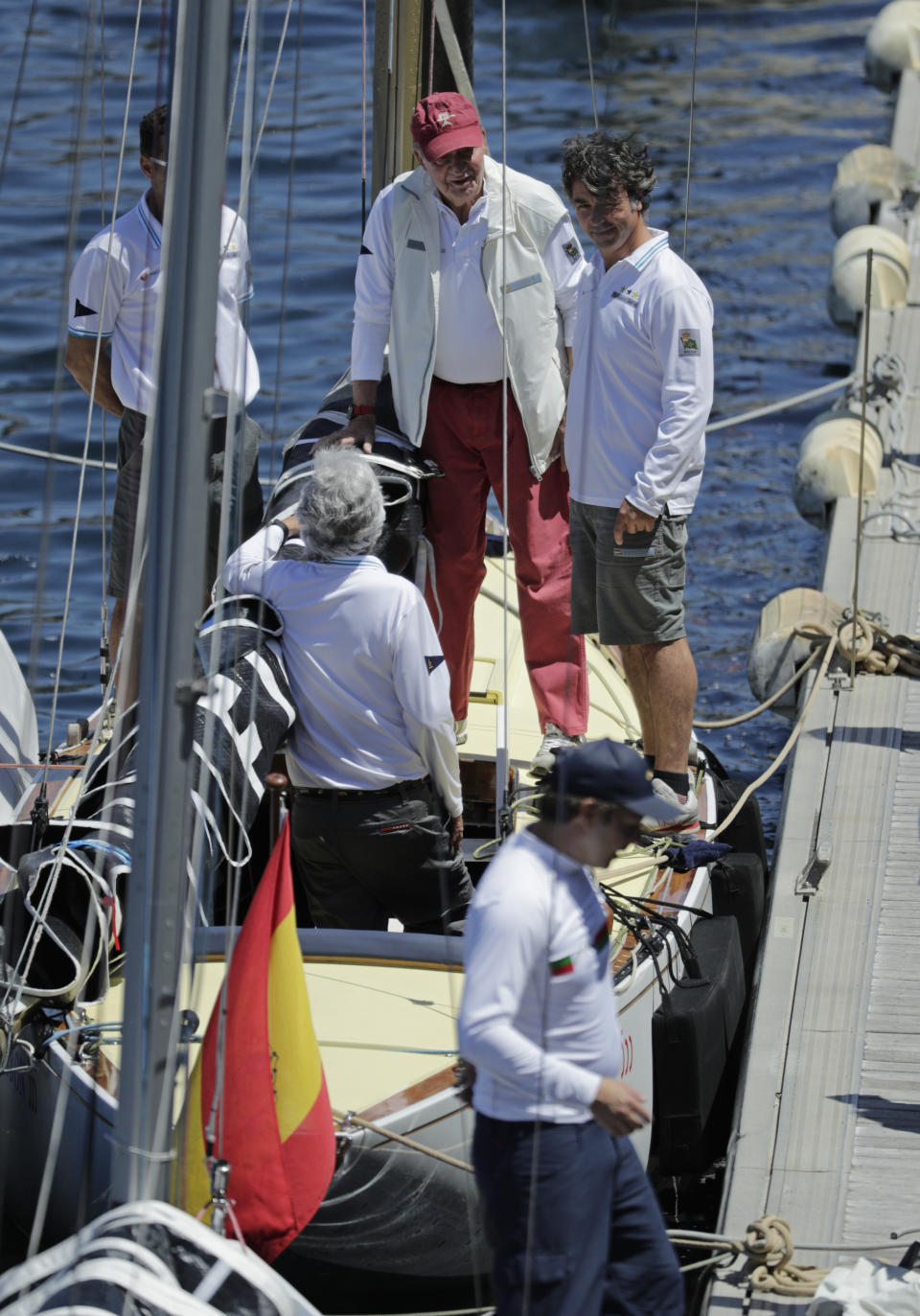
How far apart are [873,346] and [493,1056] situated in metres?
7.92

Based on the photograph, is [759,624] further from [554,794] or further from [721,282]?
[721,282]

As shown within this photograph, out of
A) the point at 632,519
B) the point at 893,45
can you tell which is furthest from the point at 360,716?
the point at 893,45

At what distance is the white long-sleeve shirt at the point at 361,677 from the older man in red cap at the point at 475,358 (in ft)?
2.08

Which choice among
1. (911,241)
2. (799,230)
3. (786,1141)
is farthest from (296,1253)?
(799,230)

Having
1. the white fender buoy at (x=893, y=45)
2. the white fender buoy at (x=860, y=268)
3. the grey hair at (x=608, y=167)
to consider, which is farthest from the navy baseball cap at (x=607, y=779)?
the white fender buoy at (x=893, y=45)

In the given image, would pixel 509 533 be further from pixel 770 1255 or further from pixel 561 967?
pixel 561 967

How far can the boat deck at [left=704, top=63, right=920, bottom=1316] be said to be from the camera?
4234 mm

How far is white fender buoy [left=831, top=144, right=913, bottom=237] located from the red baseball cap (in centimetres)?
844

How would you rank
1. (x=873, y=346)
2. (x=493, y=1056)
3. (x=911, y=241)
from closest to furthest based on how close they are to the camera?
(x=493, y=1056) → (x=873, y=346) → (x=911, y=241)

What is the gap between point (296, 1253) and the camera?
3.95 metres

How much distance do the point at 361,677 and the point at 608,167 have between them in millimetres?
1359

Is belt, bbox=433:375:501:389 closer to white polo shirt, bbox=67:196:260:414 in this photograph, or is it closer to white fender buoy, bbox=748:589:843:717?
white polo shirt, bbox=67:196:260:414

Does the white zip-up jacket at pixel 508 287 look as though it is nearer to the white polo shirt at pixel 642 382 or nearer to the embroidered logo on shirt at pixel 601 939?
the white polo shirt at pixel 642 382

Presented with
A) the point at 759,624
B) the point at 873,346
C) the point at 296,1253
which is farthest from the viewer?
the point at 873,346
